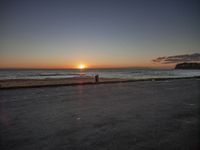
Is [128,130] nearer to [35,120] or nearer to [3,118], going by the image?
[35,120]

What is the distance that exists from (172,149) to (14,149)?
312cm

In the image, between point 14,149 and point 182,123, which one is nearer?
point 14,149

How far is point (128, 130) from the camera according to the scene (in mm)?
3689

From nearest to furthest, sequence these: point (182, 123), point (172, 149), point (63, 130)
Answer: point (172, 149) < point (63, 130) < point (182, 123)

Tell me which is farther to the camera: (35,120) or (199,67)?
(199,67)

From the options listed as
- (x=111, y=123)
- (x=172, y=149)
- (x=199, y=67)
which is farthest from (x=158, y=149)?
(x=199, y=67)

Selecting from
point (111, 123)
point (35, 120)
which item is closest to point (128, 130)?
point (111, 123)

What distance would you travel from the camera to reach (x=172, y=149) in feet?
9.09

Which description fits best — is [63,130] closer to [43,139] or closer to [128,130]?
[43,139]

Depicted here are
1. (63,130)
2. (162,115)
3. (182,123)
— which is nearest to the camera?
(63,130)

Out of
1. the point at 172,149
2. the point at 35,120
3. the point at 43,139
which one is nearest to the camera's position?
the point at 172,149

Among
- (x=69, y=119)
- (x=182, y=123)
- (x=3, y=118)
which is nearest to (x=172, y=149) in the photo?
(x=182, y=123)

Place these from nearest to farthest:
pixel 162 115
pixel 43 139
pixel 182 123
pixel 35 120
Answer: pixel 43 139, pixel 182 123, pixel 35 120, pixel 162 115

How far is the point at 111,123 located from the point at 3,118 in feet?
11.9
